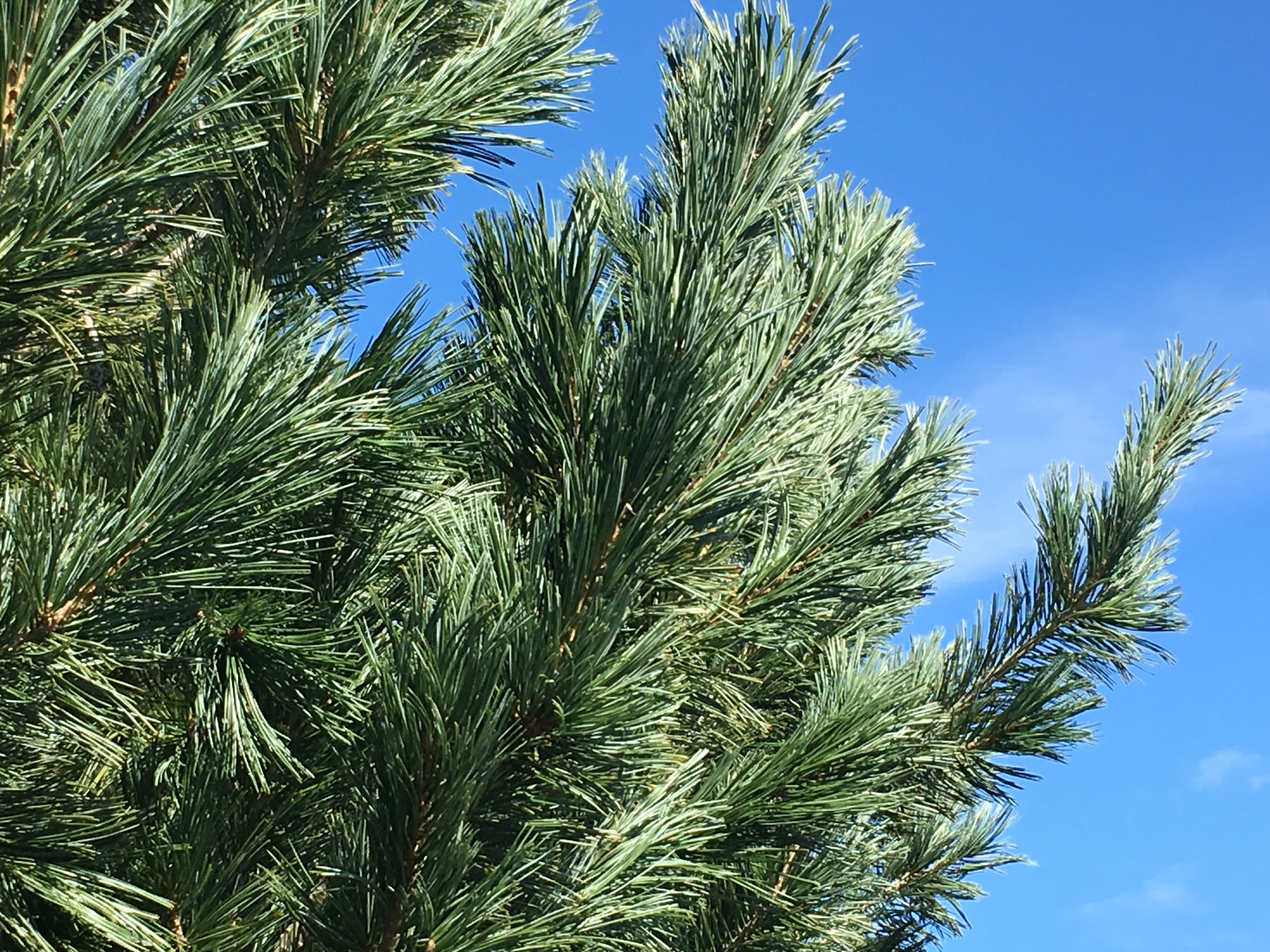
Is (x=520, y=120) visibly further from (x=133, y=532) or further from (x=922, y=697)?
(x=922, y=697)

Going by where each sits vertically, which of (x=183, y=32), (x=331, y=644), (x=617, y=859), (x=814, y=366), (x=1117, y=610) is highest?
(x=1117, y=610)

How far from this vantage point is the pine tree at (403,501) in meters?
1.61

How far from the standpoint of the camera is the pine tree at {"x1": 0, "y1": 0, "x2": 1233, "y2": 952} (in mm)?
1611

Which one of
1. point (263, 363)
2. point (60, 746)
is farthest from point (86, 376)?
point (263, 363)

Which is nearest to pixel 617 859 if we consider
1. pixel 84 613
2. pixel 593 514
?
pixel 593 514

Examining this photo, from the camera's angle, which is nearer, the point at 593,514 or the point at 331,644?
the point at 593,514

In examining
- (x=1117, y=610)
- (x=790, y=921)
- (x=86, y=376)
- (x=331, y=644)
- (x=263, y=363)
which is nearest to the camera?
(x=263, y=363)

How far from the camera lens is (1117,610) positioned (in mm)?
3045

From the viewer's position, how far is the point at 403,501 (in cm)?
224

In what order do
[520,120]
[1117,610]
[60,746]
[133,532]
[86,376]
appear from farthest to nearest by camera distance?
[1117,610], [520,120], [86,376], [60,746], [133,532]

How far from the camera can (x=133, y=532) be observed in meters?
1.55

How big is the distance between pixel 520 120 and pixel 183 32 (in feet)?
3.49

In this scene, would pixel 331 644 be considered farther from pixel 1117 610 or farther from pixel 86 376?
pixel 1117 610

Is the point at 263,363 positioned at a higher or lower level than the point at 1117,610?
lower
